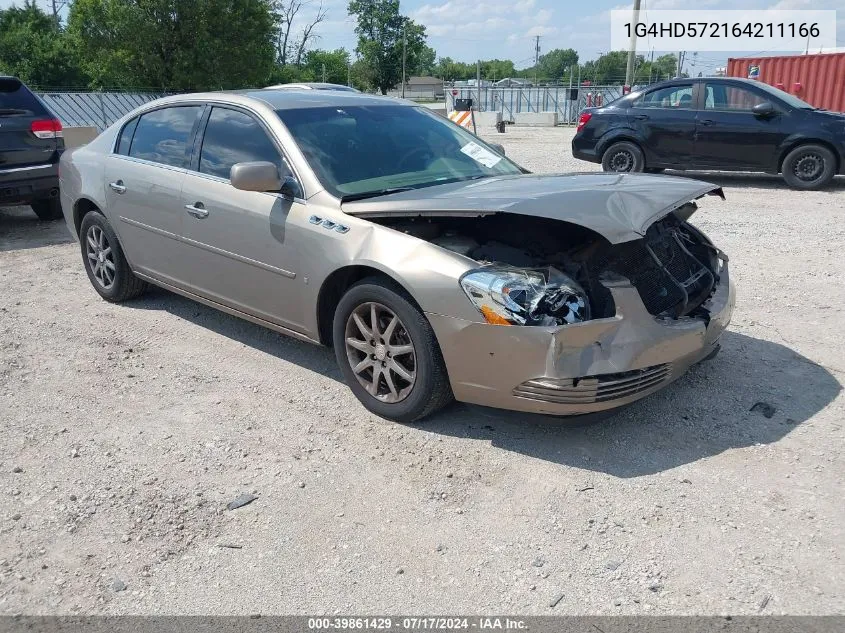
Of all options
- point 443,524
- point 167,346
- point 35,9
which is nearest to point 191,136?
point 167,346

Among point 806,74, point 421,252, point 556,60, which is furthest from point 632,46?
point 556,60

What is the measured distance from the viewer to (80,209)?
6059 mm

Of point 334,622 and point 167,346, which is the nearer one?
point 334,622

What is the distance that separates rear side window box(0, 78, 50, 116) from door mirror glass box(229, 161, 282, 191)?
620 cm

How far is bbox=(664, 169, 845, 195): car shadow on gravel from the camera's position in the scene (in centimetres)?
1145

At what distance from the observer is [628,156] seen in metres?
12.0

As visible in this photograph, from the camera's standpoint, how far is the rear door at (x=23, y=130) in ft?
27.8

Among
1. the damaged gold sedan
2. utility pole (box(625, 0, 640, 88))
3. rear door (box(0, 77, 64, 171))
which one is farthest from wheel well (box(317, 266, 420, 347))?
utility pole (box(625, 0, 640, 88))

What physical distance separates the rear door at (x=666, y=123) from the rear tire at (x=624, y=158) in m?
0.13

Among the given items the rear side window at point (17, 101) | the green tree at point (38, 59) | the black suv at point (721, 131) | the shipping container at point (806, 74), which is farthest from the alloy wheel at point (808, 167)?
the green tree at point (38, 59)

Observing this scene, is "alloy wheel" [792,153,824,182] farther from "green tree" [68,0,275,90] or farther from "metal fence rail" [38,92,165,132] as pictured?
"green tree" [68,0,275,90]

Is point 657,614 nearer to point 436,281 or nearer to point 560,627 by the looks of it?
point 560,627

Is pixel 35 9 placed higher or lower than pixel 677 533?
higher

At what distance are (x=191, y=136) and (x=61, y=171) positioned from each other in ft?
6.53
